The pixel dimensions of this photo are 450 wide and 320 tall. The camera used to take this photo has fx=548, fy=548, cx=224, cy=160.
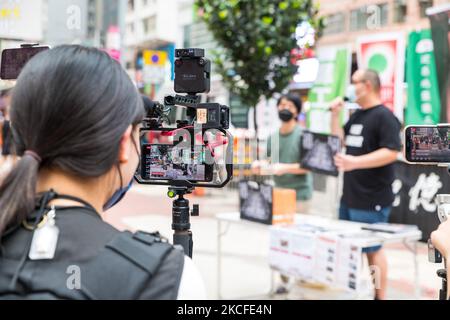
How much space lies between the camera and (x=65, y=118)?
0.93 m

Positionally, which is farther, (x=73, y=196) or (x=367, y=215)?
(x=367, y=215)

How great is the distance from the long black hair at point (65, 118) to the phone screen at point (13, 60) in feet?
2.76

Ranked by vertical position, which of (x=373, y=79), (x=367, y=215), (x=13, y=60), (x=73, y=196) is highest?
(x=373, y=79)

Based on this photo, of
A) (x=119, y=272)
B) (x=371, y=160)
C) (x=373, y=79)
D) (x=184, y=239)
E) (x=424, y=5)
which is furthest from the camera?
(x=424, y=5)

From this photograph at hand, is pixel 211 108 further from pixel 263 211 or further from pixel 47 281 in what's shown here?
pixel 263 211

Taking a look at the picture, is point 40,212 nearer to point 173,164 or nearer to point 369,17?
point 173,164

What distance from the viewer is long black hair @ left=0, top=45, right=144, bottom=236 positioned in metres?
0.93

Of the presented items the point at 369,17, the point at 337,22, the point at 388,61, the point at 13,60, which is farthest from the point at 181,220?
the point at 337,22

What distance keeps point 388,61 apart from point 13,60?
5.16 meters

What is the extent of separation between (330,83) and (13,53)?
19.6 ft

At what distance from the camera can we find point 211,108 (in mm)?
1896

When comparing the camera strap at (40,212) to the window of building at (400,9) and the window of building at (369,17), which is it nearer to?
the window of building at (400,9)

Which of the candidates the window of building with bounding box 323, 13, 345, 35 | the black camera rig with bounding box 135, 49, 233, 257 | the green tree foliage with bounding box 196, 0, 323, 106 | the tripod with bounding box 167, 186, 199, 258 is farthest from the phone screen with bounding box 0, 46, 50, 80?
the window of building with bounding box 323, 13, 345, 35
